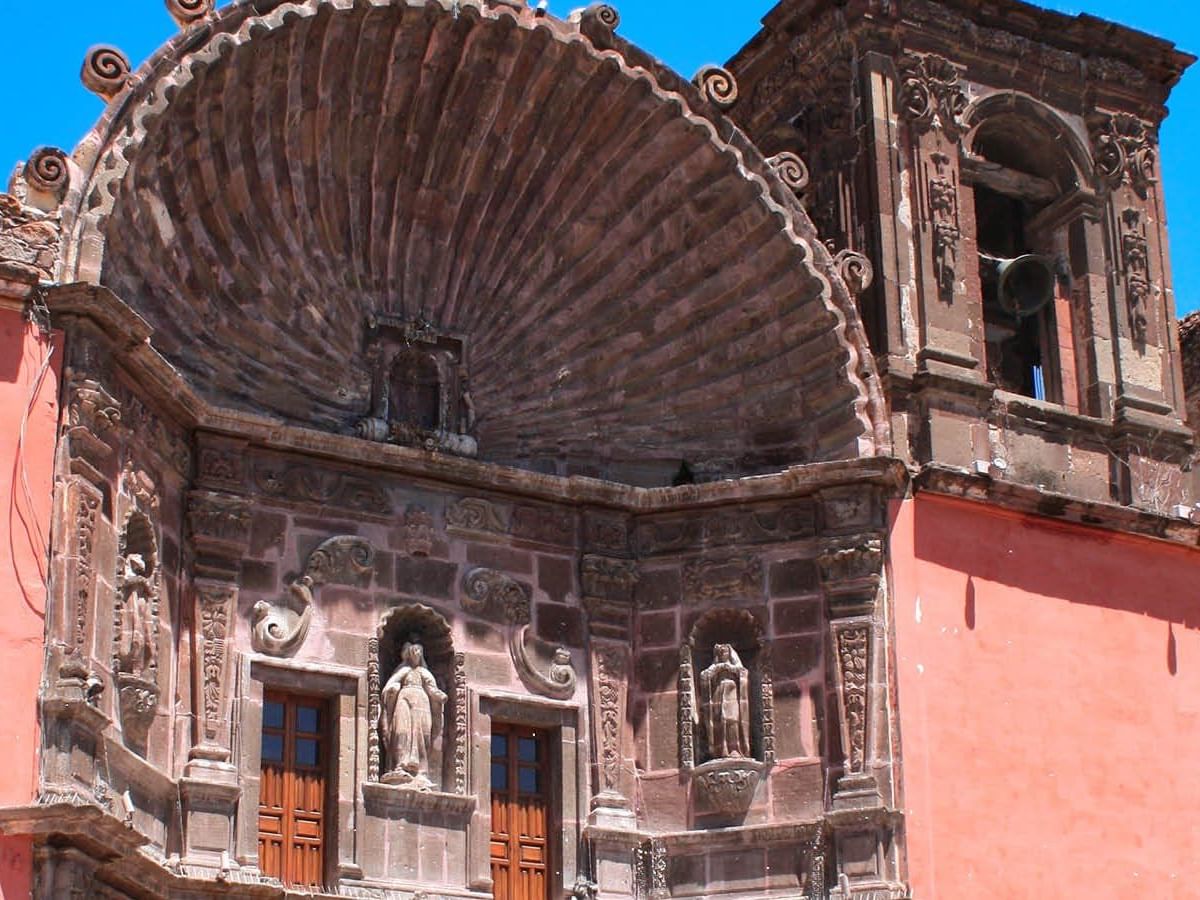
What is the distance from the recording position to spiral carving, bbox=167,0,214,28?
46.5 ft

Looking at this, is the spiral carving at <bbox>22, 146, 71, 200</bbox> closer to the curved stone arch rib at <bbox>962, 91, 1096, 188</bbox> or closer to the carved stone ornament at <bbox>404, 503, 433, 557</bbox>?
the carved stone ornament at <bbox>404, 503, 433, 557</bbox>

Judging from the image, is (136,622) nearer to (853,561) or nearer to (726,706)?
(726,706)

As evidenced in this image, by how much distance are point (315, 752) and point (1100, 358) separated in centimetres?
607

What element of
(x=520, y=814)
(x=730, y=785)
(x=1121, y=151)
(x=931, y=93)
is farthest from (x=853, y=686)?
(x=1121, y=151)

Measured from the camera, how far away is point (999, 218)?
18141 millimetres

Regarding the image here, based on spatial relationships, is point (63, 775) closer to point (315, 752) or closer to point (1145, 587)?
point (315, 752)

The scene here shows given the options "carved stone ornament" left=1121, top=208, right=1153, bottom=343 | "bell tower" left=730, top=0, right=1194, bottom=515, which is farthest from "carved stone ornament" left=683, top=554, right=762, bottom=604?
"carved stone ornament" left=1121, top=208, right=1153, bottom=343

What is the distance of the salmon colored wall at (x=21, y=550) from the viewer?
12047 mm

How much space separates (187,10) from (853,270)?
178 inches

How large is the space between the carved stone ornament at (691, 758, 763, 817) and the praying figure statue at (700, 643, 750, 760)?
3.3 inches

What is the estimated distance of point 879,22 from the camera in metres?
16.7

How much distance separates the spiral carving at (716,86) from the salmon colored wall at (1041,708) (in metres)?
2.85

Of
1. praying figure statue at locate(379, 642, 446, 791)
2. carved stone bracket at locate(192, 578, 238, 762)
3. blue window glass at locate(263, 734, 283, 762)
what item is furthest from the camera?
praying figure statue at locate(379, 642, 446, 791)

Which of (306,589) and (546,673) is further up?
(306,589)
